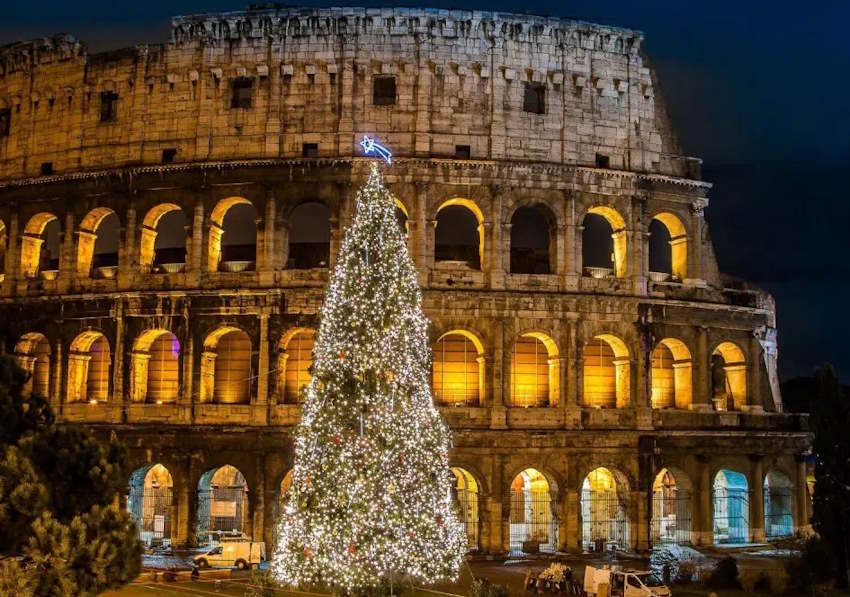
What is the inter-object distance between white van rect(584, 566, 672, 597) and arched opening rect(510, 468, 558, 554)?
22.1ft

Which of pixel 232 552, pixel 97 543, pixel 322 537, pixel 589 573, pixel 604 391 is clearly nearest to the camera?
pixel 97 543

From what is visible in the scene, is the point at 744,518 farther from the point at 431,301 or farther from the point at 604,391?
the point at 431,301

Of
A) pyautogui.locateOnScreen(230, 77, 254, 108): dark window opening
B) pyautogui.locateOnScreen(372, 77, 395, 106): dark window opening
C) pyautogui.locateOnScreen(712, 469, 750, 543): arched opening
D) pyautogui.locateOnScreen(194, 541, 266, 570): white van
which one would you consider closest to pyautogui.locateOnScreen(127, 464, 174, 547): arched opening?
pyautogui.locateOnScreen(194, 541, 266, 570): white van

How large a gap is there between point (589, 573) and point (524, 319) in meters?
9.05

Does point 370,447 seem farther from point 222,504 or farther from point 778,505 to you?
point 778,505

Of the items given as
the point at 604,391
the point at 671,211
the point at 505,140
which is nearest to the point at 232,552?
the point at 604,391

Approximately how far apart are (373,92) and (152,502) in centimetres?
1511

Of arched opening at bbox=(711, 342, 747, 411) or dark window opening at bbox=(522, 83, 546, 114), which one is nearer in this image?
dark window opening at bbox=(522, 83, 546, 114)

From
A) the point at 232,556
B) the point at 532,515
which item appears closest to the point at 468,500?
the point at 532,515

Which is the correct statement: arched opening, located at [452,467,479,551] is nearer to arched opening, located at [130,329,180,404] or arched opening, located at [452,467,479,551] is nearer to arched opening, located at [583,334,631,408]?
arched opening, located at [583,334,631,408]

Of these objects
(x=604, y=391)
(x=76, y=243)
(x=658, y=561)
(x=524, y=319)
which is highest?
(x=76, y=243)

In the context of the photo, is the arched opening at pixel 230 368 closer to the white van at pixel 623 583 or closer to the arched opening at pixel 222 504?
→ the arched opening at pixel 222 504

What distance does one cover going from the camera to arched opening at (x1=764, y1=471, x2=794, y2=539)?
1231 inches

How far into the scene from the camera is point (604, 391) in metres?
30.6
